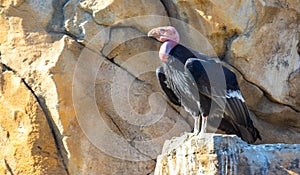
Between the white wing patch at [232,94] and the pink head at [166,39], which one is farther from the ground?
the pink head at [166,39]

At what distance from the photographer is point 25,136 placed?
19.1ft

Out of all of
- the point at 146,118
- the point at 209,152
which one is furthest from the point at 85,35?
the point at 209,152

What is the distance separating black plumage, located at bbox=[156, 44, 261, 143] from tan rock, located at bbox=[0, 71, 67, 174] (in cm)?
130

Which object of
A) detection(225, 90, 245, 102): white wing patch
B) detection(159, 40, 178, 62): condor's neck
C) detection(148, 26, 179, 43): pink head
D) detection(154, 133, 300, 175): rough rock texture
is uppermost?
detection(148, 26, 179, 43): pink head

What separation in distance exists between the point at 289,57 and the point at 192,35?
3.08 ft

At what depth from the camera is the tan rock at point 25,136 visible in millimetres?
5828

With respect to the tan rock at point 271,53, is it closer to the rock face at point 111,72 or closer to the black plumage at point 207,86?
the rock face at point 111,72

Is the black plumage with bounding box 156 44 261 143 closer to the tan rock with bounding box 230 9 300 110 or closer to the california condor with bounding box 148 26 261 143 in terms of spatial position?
the california condor with bounding box 148 26 261 143

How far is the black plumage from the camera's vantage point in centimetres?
509

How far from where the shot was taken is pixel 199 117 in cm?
544

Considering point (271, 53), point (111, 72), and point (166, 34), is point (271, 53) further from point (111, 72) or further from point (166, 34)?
point (111, 72)

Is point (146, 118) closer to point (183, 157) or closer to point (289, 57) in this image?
point (289, 57)

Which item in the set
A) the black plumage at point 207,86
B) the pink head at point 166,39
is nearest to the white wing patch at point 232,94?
the black plumage at point 207,86

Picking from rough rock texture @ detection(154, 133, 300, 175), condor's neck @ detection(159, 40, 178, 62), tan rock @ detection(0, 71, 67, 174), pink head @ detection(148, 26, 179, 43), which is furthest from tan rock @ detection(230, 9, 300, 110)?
rough rock texture @ detection(154, 133, 300, 175)
